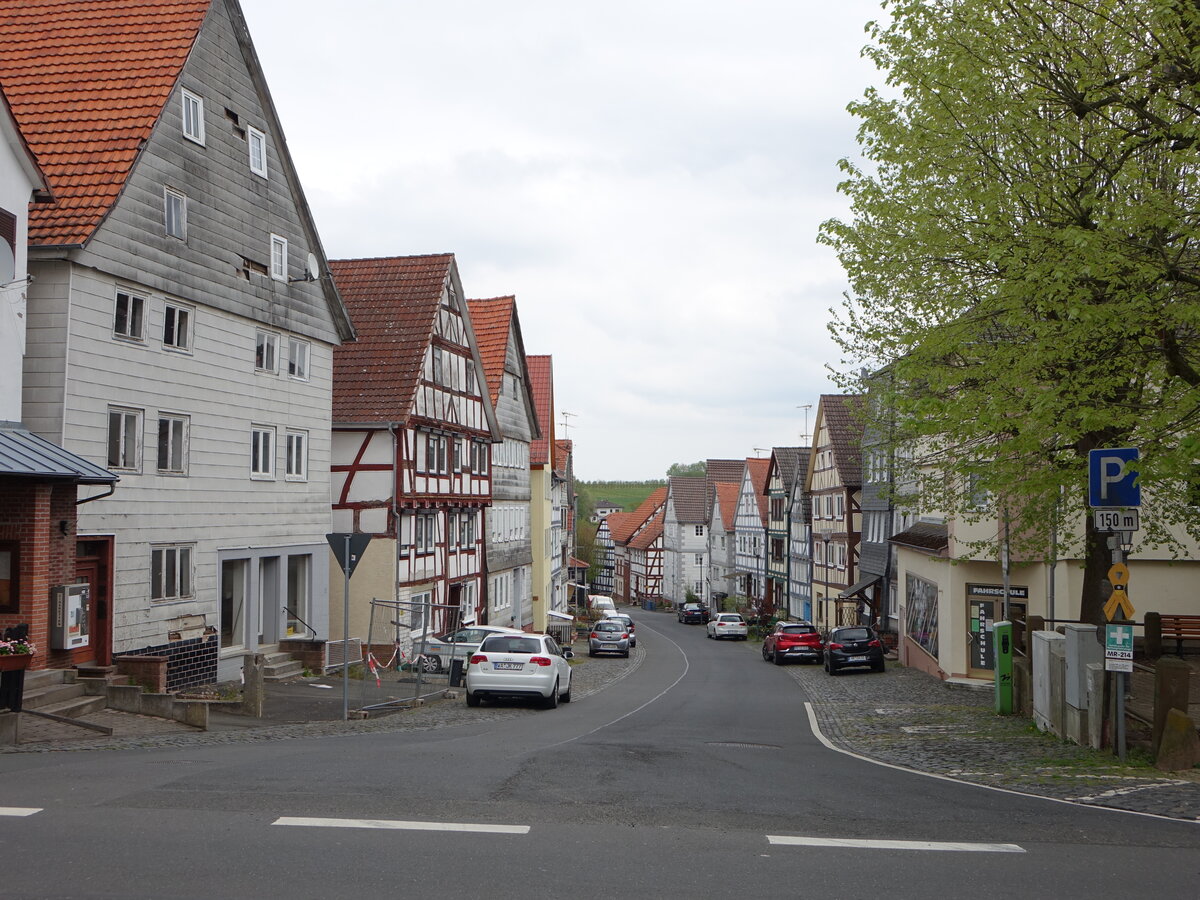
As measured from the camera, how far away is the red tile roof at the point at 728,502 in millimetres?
95500

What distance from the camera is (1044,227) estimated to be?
1286 centimetres

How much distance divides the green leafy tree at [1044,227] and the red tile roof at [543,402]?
3867 cm

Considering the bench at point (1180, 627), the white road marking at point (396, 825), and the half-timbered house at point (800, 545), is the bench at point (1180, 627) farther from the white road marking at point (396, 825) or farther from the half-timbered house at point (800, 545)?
the half-timbered house at point (800, 545)

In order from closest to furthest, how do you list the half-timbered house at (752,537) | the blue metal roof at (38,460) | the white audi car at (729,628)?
the blue metal roof at (38,460) → the white audi car at (729,628) → the half-timbered house at (752,537)

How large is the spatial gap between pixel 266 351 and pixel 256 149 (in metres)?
4.41

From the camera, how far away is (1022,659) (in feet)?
67.3

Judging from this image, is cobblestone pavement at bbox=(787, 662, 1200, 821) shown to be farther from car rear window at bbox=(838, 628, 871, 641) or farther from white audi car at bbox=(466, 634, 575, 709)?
car rear window at bbox=(838, 628, 871, 641)

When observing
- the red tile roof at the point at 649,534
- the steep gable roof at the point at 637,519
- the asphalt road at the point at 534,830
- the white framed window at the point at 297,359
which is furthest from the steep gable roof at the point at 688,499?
the asphalt road at the point at 534,830

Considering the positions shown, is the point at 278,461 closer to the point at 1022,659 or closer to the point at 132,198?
the point at 132,198

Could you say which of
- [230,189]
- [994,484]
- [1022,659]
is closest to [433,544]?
[230,189]

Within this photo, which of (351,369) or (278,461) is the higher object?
(351,369)

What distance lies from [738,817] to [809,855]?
1.41 m

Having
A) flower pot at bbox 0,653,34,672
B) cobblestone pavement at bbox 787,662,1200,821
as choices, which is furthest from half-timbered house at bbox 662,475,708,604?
flower pot at bbox 0,653,34,672

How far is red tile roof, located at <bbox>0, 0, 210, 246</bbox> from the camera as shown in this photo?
765 inches
